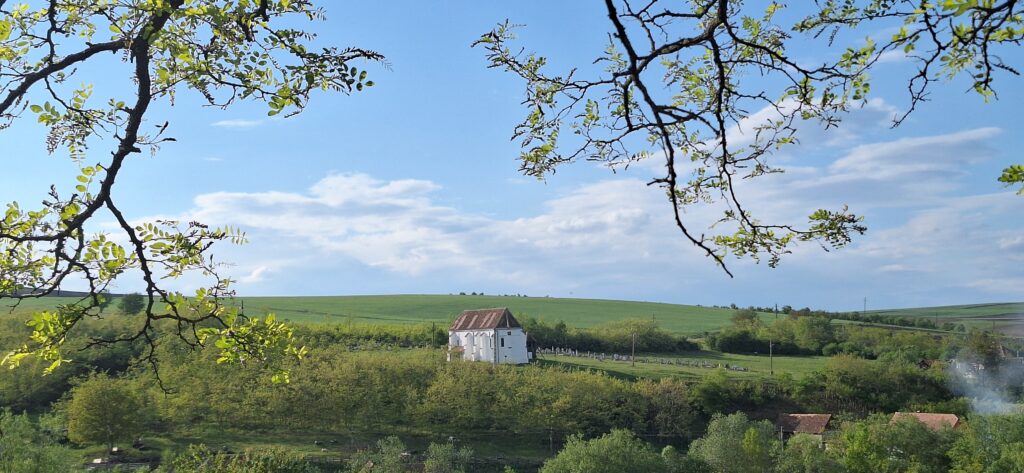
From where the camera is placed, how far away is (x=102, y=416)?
42000 millimetres

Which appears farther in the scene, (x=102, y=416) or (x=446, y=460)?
(x=102, y=416)

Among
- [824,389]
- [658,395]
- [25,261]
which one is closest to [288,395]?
[658,395]

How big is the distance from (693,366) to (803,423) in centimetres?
1885

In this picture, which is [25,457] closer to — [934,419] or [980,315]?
[934,419]

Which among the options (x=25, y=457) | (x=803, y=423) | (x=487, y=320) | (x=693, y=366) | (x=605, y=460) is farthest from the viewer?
(x=487, y=320)

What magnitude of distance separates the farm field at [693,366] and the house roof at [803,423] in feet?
30.9

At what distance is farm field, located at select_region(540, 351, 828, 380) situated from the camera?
212 feet

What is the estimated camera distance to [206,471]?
102 feet

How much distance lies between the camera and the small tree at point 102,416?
42000 millimetres

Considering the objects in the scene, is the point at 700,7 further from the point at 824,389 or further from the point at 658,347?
the point at 658,347

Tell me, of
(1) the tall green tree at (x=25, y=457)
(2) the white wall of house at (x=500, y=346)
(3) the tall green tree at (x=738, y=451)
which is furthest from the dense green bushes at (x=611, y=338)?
(1) the tall green tree at (x=25, y=457)

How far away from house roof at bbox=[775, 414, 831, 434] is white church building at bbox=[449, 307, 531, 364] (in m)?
23.2

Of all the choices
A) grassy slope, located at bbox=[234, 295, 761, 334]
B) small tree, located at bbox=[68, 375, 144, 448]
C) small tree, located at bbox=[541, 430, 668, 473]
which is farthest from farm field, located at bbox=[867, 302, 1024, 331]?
small tree, located at bbox=[68, 375, 144, 448]

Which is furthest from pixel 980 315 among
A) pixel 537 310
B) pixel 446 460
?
pixel 446 460
